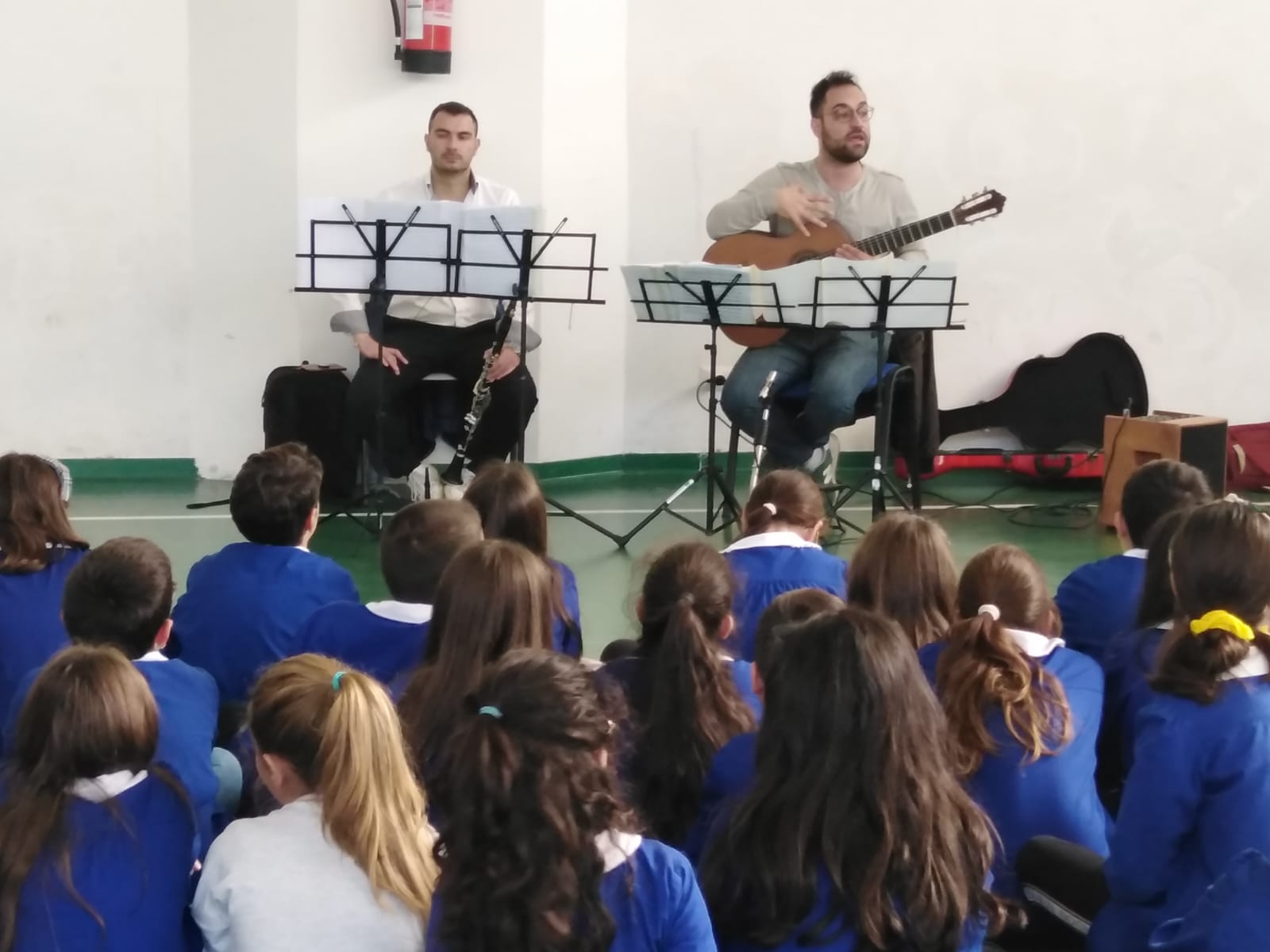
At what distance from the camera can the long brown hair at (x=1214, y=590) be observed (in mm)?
1920

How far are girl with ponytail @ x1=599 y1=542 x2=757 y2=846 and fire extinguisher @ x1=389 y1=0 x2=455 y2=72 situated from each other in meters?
4.39

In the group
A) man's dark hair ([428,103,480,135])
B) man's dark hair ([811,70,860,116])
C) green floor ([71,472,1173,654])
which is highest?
man's dark hair ([811,70,860,116])

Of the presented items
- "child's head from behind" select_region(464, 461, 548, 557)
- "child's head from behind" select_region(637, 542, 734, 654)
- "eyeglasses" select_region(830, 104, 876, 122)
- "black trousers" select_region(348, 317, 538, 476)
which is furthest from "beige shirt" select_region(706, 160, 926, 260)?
"child's head from behind" select_region(637, 542, 734, 654)

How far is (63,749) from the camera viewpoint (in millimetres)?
1760

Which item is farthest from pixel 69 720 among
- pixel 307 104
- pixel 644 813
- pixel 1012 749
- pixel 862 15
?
pixel 862 15

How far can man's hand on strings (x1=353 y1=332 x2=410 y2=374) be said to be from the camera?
564 centimetres

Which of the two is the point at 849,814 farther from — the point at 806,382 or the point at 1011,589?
the point at 806,382

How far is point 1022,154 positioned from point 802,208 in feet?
6.75

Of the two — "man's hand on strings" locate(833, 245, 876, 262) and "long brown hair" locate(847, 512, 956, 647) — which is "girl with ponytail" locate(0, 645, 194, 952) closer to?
"long brown hair" locate(847, 512, 956, 647)

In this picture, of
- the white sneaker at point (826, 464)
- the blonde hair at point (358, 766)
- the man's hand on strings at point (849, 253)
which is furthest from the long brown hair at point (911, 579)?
→ the white sneaker at point (826, 464)

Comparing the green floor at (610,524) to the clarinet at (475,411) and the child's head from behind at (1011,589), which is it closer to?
the clarinet at (475,411)

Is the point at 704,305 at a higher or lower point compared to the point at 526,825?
higher

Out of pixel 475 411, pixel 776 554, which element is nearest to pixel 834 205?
pixel 475 411

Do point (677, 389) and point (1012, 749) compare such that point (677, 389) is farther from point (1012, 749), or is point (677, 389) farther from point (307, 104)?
point (1012, 749)
